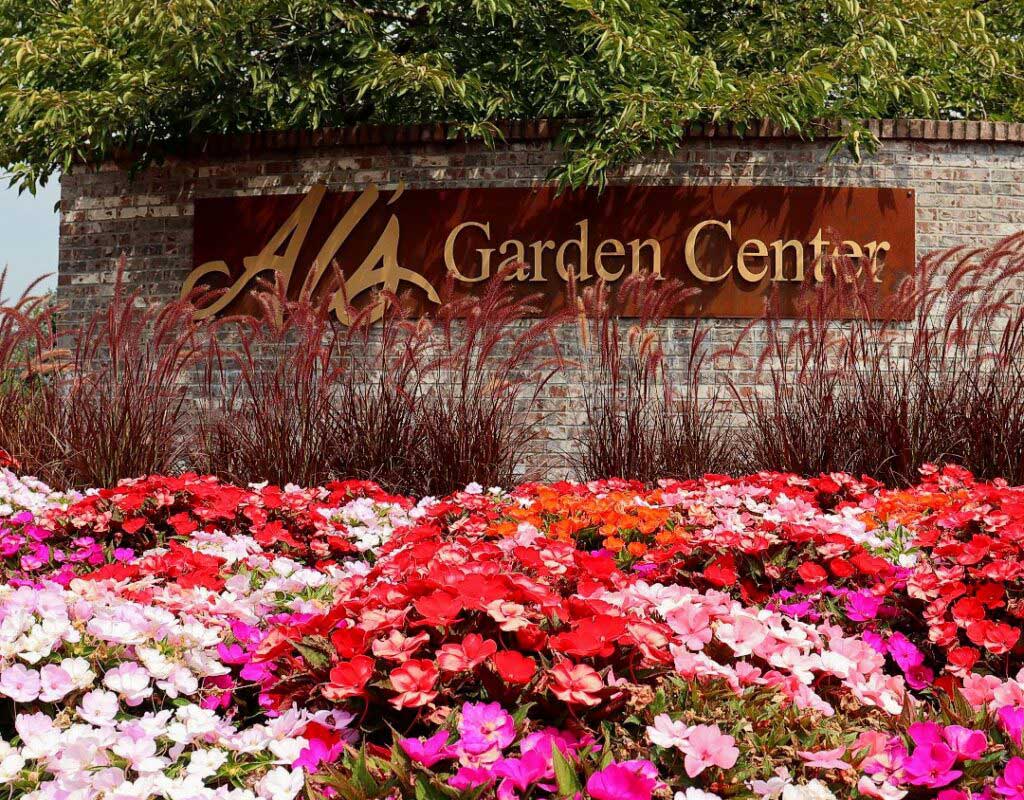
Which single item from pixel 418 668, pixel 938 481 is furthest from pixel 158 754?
pixel 938 481

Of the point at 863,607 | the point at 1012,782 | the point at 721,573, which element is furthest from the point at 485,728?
the point at 863,607

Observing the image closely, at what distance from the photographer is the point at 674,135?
6.40m

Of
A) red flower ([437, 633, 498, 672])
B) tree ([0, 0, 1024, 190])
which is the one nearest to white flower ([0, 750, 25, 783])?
red flower ([437, 633, 498, 672])

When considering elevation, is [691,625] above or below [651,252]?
below

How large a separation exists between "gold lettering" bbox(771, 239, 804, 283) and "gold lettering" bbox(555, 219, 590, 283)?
4.03 ft

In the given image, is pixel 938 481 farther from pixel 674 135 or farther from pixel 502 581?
pixel 674 135

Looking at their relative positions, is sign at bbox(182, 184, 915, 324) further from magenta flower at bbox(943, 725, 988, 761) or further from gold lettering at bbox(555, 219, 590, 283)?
magenta flower at bbox(943, 725, 988, 761)

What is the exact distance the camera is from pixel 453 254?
676 centimetres

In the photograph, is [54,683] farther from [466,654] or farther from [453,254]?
[453,254]

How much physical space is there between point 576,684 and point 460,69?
6516mm

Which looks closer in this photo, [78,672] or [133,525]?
[78,672]

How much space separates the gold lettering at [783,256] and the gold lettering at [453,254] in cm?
186

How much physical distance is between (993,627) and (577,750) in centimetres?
107

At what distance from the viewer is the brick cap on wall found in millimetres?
6688
